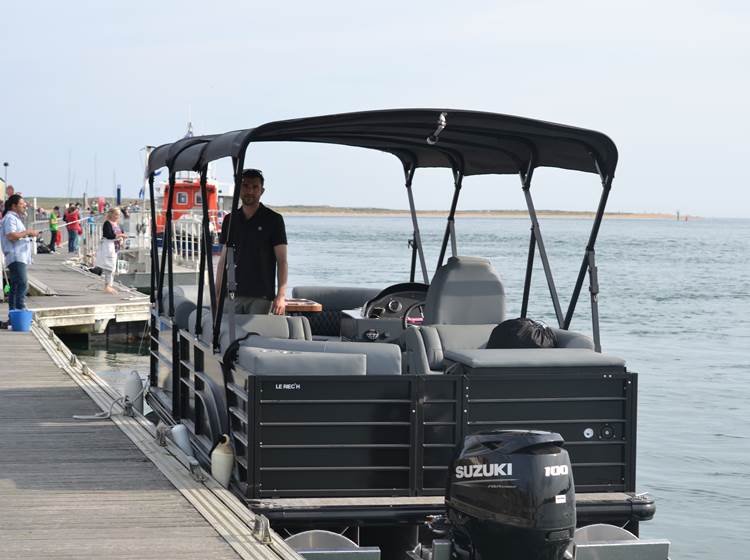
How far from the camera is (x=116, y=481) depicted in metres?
6.64

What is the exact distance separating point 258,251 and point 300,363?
2.13m

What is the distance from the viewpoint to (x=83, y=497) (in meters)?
6.27

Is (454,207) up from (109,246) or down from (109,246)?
up

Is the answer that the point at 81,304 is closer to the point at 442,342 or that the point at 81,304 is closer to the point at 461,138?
the point at 461,138

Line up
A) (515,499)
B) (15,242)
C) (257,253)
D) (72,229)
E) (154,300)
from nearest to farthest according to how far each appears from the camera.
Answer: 1. (515,499)
2. (257,253)
3. (154,300)
4. (15,242)
5. (72,229)

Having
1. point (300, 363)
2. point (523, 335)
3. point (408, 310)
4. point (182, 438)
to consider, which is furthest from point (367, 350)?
point (408, 310)

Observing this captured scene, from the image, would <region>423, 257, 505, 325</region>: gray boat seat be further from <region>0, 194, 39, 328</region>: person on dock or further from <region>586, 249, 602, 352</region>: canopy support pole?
<region>0, 194, 39, 328</region>: person on dock

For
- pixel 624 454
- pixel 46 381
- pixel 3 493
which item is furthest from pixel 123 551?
pixel 46 381

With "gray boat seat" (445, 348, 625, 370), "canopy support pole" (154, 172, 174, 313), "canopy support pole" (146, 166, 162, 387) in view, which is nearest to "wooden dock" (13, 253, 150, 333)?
"canopy support pole" (146, 166, 162, 387)

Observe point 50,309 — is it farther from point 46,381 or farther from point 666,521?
point 666,521

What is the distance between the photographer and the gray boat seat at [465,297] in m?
7.54

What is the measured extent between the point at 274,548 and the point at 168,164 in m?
3.68

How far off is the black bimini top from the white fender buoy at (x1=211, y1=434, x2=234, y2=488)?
1524 millimetres

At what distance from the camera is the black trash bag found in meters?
6.85
